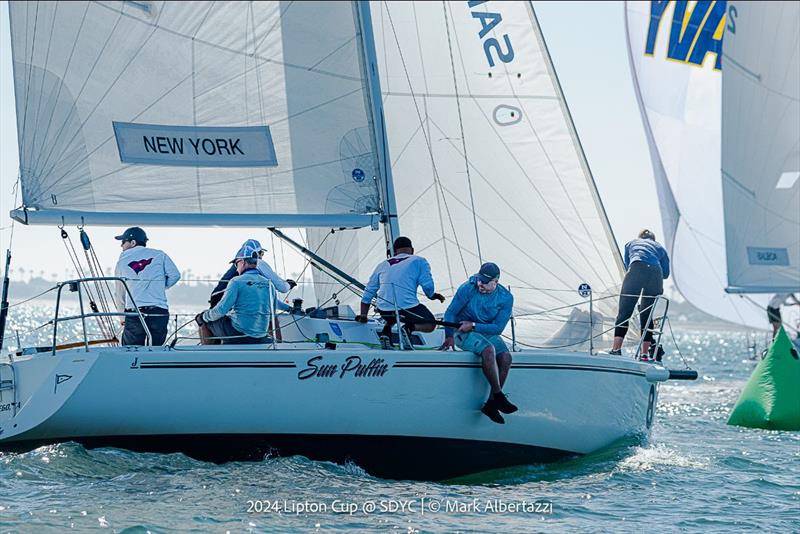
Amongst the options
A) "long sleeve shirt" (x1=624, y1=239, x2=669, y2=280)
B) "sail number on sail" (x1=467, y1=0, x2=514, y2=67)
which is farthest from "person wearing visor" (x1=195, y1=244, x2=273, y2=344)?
"sail number on sail" (x1=467, y1=0, x2=514, y2=67)

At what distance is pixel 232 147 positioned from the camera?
1048cm

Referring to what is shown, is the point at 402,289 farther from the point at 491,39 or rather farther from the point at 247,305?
the point at 491,39

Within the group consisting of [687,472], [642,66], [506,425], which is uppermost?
[642,66]

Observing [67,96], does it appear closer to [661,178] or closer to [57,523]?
[57,523]

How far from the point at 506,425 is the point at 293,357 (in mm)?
1793

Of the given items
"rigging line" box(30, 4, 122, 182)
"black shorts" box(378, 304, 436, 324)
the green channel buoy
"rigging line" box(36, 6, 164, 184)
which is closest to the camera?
"black shorts" box(378, 304, 436, 324)

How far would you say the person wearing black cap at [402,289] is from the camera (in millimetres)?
9469

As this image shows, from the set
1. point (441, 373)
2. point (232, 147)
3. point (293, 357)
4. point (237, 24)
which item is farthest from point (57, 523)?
point (237, 24)

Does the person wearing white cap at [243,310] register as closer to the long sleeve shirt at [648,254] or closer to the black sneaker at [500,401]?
the black sneaker at [500,401]

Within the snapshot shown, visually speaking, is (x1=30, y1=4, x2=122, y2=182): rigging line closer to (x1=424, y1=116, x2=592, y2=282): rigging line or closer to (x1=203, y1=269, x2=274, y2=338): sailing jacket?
(x1=203, y1=269, x2=274, y2=338): sailing jacket

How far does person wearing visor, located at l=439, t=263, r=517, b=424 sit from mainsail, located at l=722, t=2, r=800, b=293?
48.1ft

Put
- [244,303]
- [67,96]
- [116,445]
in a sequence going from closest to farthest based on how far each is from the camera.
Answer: [116,445]
[244,303]
[67,96]

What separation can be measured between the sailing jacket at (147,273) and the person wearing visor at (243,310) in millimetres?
405

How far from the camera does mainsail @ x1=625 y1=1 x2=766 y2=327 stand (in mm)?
24156
